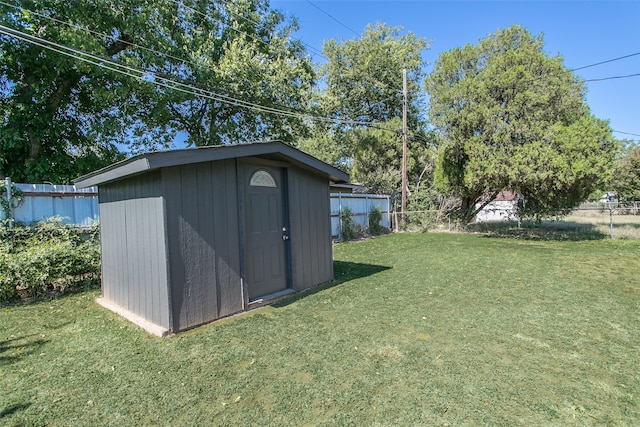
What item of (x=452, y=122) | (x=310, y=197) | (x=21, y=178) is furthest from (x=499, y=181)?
(x=21, y=178)

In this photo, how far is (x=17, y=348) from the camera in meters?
3.24

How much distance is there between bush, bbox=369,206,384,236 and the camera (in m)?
14.4

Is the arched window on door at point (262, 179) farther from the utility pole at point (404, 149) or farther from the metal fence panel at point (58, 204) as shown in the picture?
the utility pole at point (404, 149)

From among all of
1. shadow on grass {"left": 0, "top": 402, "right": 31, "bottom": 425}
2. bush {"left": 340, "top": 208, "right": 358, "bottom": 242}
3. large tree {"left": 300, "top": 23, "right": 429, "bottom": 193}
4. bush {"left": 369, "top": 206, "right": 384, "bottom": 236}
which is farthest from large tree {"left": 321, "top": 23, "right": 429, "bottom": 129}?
shadow on grass {"left": 0, "top": 402, "right": 31, "bottom": 425}

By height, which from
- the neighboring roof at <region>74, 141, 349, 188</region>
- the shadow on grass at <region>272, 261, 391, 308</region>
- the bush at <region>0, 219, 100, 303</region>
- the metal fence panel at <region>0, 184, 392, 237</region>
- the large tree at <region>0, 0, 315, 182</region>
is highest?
the large tree at <region>0, 0, 315, 182</region>

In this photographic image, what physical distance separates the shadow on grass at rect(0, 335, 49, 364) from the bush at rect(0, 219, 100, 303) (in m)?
1.80

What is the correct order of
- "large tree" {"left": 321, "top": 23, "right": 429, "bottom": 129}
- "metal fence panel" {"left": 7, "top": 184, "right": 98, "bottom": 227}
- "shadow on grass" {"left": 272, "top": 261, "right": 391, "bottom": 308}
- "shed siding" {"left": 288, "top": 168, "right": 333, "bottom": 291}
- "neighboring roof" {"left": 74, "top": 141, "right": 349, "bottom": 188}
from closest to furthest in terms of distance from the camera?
"neighboring roof" {"left": 74, "top": 141, "right": 349, "bottom": 188} < "shadow on grass" {"left": 272, "top": 261, "right": 391, "bottom": 308} < "shed siding" {"left": 288, "top": 168, "right": 333, "bottom": 291} < "metal fence panel" {"left": 7, "top": 184, "right": 98, "bottom": 227} < "large tree" {"left": 321, "top": 23, "right": 429, "bottom": 129}

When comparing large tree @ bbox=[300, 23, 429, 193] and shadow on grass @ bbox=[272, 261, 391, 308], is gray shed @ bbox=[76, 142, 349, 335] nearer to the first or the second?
shadow on grass @ bbox=[272, 261, 391, 308]

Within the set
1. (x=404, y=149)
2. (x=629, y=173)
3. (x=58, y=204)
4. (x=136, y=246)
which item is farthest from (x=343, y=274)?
(x=629, y=173)

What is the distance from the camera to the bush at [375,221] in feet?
47.2

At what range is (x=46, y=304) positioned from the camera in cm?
472

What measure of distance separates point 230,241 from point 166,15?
35.8 ft

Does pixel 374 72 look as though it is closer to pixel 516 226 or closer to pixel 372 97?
pixel 372 97

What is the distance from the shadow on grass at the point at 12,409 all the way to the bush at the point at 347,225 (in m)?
10.4
